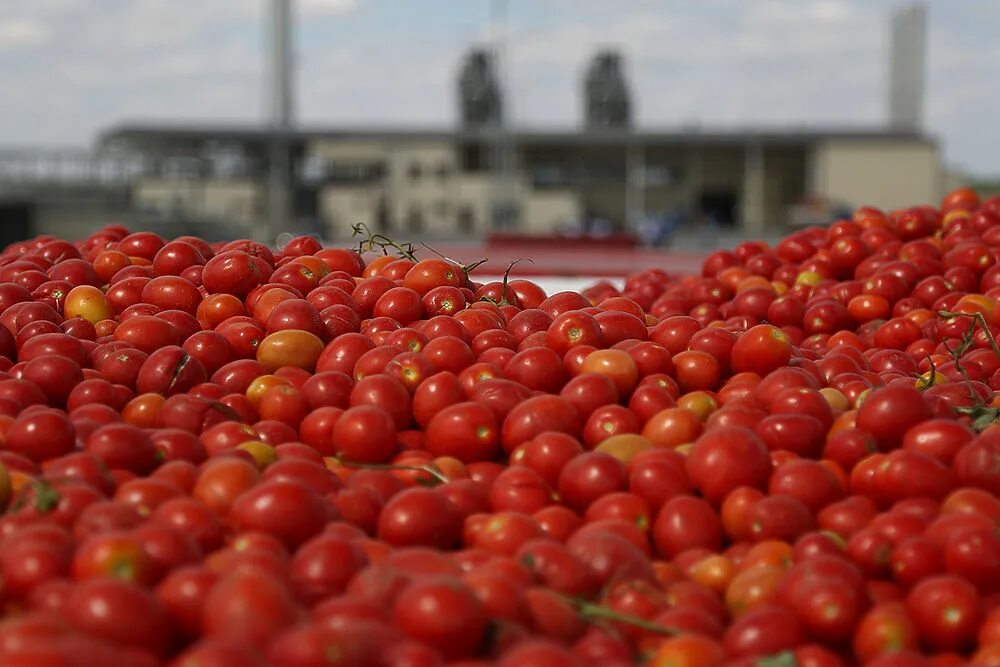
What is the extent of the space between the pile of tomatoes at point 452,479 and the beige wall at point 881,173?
162 feet

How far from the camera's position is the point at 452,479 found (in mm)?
2791

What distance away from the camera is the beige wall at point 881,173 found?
5097cm

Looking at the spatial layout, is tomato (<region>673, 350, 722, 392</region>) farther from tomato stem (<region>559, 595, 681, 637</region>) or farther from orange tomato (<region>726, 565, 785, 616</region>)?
tomato stem (<region>559, 595, 681, 637</region>)

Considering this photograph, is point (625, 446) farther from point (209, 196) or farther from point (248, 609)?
point (209, 196)

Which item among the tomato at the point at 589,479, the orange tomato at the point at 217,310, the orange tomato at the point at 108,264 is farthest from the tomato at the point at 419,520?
the orange tomato at the point at 108,264

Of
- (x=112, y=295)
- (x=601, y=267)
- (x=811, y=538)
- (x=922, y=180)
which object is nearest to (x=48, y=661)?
(x=811, y=538)

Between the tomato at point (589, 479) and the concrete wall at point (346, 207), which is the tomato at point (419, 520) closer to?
the tomato at point (589, 479)

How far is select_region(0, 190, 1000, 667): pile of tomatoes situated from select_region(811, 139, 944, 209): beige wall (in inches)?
1948

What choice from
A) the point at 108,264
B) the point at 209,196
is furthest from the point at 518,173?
the point at 108,264

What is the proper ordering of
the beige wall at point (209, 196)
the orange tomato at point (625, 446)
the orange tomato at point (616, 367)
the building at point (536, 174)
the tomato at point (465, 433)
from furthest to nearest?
1. the building at point (536, 174)
2. the beige wall at point (209, 196)
3. the orange tomato at point (616, 367)
4. the tomato at point (465, 433)
5. the orange tomato at point (625, 446)

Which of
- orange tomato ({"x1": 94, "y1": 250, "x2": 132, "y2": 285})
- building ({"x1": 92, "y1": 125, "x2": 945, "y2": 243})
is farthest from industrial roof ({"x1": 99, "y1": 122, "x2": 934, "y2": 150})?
orange tomato ({"x1": 94, "y1": 250, "x2": 132, "y2": 285})

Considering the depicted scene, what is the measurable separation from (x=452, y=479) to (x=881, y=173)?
5158cm

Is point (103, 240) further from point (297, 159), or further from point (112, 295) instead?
point (297, 159)

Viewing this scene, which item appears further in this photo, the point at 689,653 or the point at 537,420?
the point at 537,420
